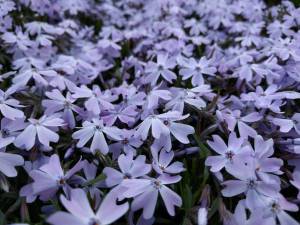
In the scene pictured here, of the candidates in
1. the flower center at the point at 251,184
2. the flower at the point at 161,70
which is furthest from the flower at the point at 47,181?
the flower at the point at 161,70

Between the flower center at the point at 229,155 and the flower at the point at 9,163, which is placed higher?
the flower at the point at 9,163

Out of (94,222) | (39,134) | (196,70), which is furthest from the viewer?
(196,70)

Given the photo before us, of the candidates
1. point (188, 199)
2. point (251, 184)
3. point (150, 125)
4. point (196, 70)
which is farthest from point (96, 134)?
point (196, 70)

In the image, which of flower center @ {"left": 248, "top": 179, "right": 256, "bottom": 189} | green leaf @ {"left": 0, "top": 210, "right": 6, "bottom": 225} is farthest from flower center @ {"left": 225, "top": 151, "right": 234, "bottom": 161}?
green leaf @ {"left": 0, "top": 210, "right": 6, "bottom": 225}

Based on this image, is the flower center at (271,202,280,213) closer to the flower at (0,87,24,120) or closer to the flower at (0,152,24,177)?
the flower at (0,152,24,177)

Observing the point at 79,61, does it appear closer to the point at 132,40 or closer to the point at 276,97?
the point at 132,40

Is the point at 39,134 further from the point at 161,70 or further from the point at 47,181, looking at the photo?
the point at 161,70

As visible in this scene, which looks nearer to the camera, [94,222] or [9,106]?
[94,222]

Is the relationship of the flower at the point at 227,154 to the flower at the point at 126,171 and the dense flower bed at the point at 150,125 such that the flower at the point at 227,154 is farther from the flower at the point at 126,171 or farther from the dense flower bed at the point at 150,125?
the flower at the point at 126,171

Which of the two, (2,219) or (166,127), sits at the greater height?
(166,127)
